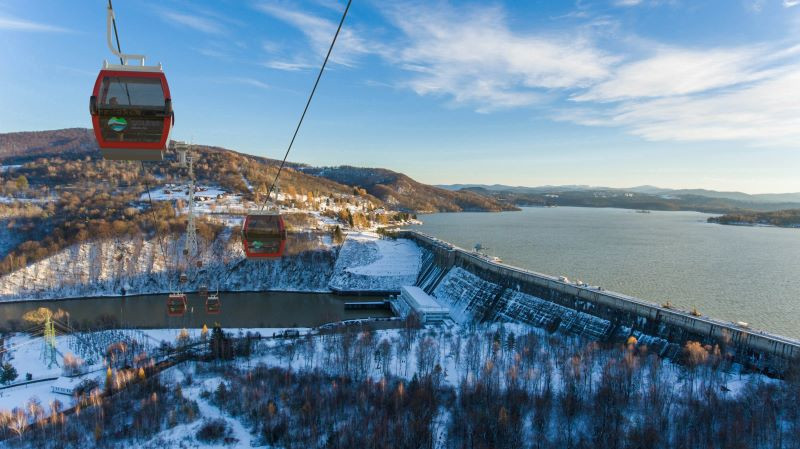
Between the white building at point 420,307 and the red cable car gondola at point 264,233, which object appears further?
the white building at point 420,307

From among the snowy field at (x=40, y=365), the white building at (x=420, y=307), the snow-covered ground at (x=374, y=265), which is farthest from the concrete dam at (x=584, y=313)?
the snowy field at (x=40, y=365)

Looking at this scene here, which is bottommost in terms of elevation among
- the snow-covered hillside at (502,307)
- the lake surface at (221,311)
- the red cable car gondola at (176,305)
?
the lake surface at (221,311)

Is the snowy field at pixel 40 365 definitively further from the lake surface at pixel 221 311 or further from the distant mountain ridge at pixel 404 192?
the distant mountain ridge at pixel 404 192

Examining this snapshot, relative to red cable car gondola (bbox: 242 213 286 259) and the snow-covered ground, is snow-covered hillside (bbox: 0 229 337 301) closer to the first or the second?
the snow-covered ground

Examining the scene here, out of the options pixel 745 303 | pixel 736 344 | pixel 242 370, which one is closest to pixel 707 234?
pixel 745 303

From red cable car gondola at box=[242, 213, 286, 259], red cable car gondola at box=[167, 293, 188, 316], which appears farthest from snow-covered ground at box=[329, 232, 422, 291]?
red cable car gondola at box=[242, 213, 286, 259]

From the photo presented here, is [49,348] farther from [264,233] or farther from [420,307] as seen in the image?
[420,307]

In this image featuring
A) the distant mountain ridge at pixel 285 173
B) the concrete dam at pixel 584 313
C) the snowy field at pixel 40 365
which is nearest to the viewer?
the snowy field at pixel 40 365
